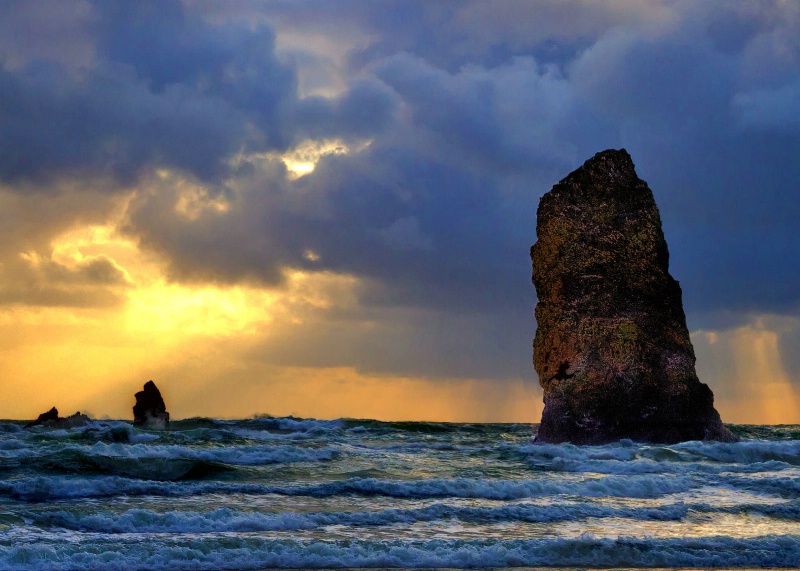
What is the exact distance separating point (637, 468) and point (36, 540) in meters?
14.1

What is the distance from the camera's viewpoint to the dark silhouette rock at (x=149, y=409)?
1593 inches

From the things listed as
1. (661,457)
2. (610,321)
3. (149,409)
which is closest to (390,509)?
(661,457)

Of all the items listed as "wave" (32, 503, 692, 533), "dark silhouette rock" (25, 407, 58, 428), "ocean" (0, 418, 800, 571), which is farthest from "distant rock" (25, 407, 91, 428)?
"wave" (32, 503, 692, 533)

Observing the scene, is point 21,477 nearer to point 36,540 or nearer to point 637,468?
point 36,540

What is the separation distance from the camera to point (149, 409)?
40.5m

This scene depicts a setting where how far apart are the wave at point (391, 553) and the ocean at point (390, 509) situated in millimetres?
25

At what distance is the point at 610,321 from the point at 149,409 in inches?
912

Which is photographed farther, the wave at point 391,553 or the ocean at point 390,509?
the ocean at point 390,509

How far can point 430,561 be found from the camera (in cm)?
1105

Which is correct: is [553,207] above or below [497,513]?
above

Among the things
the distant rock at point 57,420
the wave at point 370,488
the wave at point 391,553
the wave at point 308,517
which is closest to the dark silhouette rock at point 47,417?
the distant rock at point 57,420

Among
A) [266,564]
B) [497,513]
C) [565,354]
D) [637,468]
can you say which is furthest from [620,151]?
[266,564]

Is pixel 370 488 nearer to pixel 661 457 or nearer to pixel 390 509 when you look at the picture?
pixel 390 509

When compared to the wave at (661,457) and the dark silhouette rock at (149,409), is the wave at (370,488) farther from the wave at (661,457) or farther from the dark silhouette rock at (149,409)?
the dark silhouette rock at (149,409)
